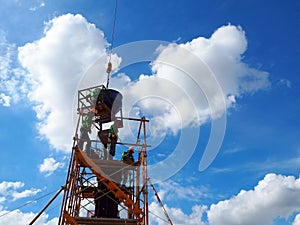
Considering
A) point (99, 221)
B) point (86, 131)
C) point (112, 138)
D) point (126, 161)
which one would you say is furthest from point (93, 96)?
point (99, 221)

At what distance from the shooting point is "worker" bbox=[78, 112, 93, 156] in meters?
28.5

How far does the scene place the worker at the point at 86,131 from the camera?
28.5 m

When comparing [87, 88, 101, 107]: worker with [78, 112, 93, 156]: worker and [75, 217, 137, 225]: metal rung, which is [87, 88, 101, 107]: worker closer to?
[78, 112, 93, 156]: worker

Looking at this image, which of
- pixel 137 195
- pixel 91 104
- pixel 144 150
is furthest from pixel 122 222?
pixel 91 104

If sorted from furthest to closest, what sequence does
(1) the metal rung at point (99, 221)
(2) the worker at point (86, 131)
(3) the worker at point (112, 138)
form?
(3) the worker at point (112, 138) < (2) the worker at point (86, 131) < (1) the metal rung at point (99, 221)

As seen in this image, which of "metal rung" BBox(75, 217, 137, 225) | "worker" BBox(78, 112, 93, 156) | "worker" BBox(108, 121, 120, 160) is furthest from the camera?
"worker" BBox(108, 121, 120, 160)

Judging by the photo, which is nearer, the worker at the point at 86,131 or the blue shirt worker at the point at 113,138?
the worker at the point at 86,131

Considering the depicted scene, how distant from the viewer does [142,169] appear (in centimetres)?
2908

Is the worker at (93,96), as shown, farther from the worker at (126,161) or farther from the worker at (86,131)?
the worker at (126,161)

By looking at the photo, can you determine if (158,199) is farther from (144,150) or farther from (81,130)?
(81,130)

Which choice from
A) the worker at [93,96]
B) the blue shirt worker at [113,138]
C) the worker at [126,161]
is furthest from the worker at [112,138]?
the worker at [93,96]

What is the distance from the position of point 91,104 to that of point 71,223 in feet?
35.5

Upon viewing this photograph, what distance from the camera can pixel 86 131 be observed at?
96.6 ft

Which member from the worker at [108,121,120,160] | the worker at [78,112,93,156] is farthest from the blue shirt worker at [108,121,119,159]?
the worker at [78,112,93,156]
